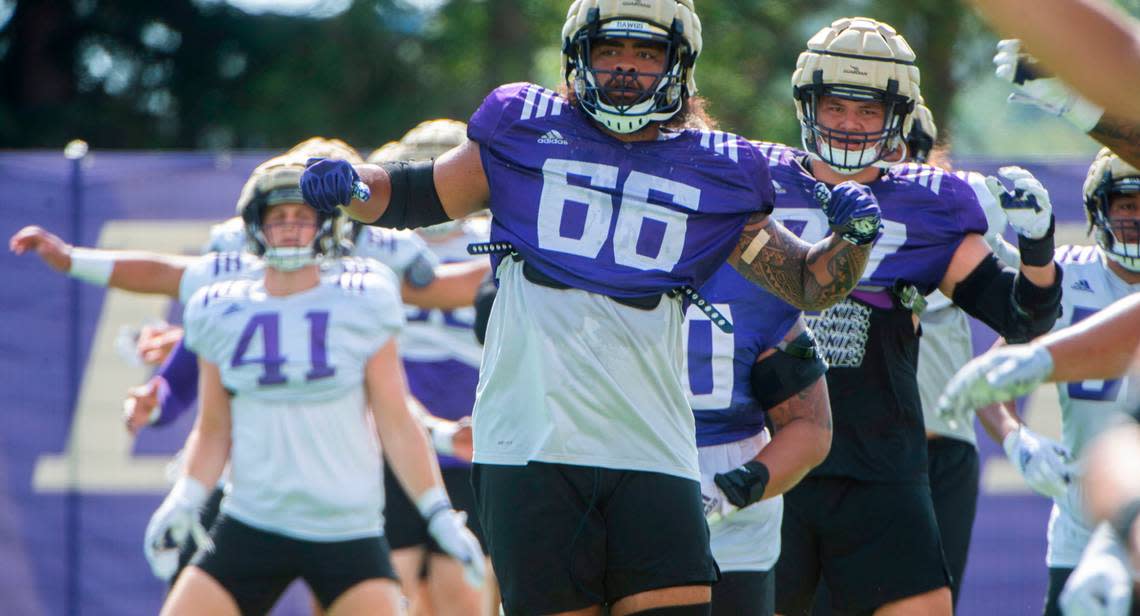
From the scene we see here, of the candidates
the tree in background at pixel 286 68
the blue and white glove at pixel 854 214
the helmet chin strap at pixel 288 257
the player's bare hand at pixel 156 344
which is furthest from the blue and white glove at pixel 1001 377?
the tree in background at pixel 286 68

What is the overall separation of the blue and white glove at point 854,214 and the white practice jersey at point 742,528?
0.85 meters

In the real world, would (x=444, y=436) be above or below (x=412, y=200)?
below

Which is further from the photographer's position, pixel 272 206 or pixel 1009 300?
pixel 272 206

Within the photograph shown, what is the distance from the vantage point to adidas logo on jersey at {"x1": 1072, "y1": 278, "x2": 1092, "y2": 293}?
509 centimetres

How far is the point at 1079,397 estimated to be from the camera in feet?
16.3

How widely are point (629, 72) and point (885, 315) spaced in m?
1.23

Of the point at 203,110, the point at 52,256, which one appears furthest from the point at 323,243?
the point at 203,110

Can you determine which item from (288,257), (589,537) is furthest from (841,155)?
(288,257)

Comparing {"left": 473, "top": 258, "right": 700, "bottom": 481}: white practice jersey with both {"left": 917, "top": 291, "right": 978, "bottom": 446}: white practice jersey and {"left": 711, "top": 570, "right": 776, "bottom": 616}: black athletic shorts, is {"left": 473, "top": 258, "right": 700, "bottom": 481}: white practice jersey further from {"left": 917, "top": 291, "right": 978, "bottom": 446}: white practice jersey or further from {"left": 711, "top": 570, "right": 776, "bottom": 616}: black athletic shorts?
{"left": 917, "top": 291, "right": 978, "bottom": 446}: white practice jersey

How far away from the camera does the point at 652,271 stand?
12.1 feet

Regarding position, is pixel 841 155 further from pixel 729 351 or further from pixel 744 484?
pixel 744 484

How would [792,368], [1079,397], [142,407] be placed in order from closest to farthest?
[792,368], [1079,397], [142,407]

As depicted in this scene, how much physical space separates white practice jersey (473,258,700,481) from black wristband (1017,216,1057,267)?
1.09 metres

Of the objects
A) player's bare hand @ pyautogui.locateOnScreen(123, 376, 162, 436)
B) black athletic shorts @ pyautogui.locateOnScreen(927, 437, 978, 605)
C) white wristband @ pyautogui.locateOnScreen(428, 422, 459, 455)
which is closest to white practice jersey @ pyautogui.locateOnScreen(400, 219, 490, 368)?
white wristband @ pyautogui.locateOnScreen(428, 422, 459, 455)
